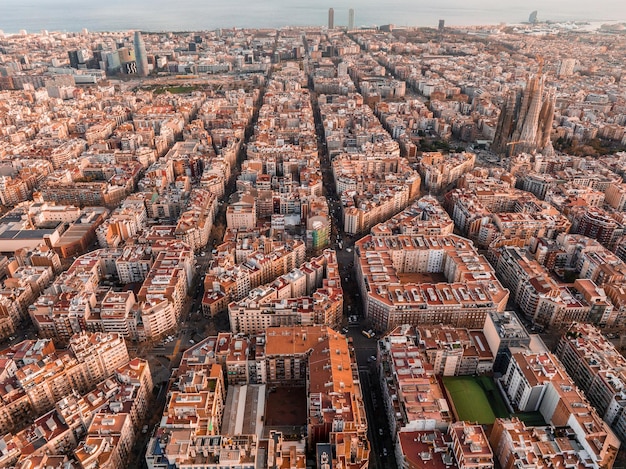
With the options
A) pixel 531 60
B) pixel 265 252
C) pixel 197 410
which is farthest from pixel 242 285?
pixel 531 60

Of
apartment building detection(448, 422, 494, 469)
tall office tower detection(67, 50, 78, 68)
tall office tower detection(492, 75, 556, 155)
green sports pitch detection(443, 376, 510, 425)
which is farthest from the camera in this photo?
tall office tower detection(67, 50, 78, 68)

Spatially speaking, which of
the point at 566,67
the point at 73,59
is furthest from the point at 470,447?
the point at 73,59

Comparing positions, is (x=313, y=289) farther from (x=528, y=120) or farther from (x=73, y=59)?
(x=73, y=59)

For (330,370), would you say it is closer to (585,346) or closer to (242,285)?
(242,285)

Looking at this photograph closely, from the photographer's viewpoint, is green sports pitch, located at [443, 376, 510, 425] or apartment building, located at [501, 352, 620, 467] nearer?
apartment building, located at [501, 352, 620, 467]

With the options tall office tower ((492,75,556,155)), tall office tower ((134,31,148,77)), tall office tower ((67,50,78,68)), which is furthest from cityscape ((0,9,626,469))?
tall office tower ((67,50,78,68))

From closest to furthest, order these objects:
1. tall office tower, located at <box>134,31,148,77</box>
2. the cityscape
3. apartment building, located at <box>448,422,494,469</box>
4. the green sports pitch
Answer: apartment building, located at <box>448,422,494,469</box> < the cityscape < the green sports pitch < tall office tower, located at <box>134,31,148,77</box>

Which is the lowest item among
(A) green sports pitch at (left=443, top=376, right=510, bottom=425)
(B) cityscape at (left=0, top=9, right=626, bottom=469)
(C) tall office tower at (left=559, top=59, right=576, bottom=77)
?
(A) green sports pitch at (left=443, top=376, right=510, bottom=425)

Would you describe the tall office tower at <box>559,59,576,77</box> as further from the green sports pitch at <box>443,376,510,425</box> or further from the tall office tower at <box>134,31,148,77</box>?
the green sports pitch at <box>443,376,510,425</box>
